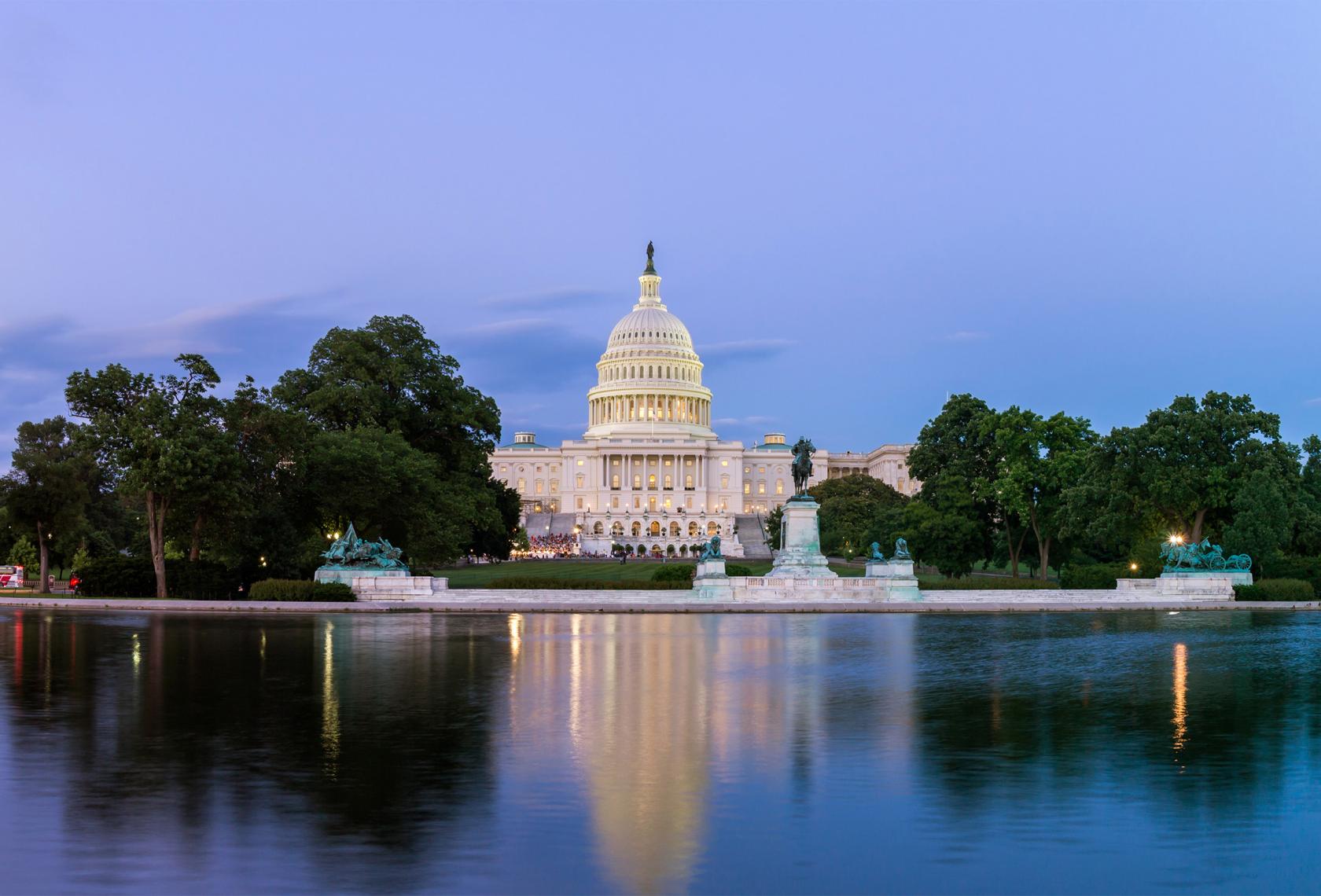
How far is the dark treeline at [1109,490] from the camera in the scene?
5088 cm

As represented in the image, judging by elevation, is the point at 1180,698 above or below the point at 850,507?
below

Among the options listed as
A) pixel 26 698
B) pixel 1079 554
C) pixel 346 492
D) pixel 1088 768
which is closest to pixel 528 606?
pixel 346 492

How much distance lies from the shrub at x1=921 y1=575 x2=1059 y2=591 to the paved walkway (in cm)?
383

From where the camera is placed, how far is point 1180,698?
58.9ft

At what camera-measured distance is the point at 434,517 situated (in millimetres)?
53750

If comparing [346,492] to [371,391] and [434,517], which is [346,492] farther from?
[371,391]

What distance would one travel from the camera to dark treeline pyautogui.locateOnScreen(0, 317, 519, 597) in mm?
43812

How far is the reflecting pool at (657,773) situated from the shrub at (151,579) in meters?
21.4

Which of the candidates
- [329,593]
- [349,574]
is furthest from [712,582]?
[329,593]

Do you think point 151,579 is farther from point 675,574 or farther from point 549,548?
point 549,548

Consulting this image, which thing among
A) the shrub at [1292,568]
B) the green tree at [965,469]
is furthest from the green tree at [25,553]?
the shrub at [1292,568]

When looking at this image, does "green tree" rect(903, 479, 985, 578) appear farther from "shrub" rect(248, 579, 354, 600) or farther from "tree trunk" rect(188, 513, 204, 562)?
"tree trunk" rect(188, 513, 204, 562)

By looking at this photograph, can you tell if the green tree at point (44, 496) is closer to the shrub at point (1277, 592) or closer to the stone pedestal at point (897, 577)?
the stone pedestal at point (897, 577)

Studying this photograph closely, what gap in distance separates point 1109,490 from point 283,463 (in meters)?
36.6
